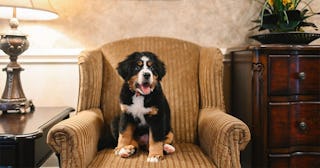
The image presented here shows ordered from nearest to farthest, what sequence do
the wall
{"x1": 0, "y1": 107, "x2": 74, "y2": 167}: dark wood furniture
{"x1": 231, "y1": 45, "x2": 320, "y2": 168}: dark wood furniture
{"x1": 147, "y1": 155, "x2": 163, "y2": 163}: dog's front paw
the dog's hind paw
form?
{"x1": 0, "y1": 107, "x2": 74, "y2": 167}: dark wood furniture
{"x1": 147, "y1": 155, "x2": 163, "y2": 163}: dog's front paw
the dog's hind paw
{"x1": 231, "y1": 45, "x2": 320, "y2": 168}: dark wood furniture
the wall

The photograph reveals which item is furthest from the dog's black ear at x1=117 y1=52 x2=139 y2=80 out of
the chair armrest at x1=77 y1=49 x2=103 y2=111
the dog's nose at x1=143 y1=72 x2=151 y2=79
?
the chair armrest at x1=77 y1=49 x2=103 y2=111

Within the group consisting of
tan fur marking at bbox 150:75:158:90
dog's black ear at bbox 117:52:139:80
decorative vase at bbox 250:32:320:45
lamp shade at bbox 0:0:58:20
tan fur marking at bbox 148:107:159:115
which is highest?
lamp shade at bbox 0:0:58:20

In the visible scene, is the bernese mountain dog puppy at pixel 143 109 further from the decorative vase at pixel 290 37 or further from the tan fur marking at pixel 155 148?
the decorative vase at pixel 290 37

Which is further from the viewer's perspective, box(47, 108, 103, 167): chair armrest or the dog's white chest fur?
the dog's white chest fur

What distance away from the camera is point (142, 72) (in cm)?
134

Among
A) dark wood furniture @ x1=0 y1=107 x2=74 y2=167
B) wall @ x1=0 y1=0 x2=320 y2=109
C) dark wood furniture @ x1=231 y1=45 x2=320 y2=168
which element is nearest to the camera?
dark wood furniture @ x1=0 y1=107 x2=74 y2=167

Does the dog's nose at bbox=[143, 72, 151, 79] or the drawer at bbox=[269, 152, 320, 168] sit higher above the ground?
the dog's nose at bbox=[143, 72, 151, 79]

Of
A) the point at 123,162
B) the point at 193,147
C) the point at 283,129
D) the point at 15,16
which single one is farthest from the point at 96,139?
Answer: the point at 283,129

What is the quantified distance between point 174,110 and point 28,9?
987 mm

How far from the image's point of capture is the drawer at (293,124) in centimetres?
161

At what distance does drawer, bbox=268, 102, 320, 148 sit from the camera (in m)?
1.61

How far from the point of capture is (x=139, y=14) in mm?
2102

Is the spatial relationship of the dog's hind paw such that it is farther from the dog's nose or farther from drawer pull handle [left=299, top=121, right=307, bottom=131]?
drawer pull handle [left=299, top=121, right=307, bottom=131]

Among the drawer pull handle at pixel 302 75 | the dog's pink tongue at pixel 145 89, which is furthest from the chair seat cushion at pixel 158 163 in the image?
the drawer pull handle at pixel 302 75
